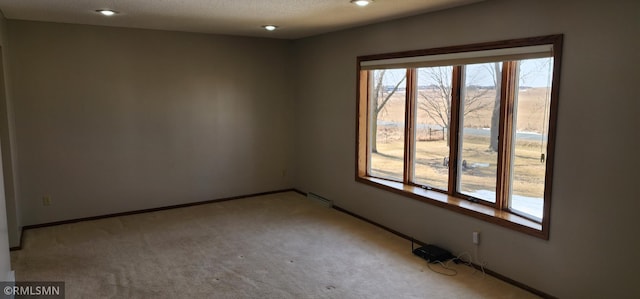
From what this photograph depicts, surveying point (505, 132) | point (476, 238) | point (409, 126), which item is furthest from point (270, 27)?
point (476, 238)

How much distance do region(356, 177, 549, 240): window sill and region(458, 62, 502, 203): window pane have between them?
0.16m

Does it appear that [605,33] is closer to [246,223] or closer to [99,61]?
[246,223]

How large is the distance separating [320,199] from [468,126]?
238cm

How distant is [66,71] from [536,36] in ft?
14.9

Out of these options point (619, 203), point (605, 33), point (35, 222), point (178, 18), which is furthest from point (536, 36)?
point (35, 222)

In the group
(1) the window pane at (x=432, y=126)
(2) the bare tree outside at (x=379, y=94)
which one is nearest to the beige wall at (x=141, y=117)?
(2) the bare tree outside at (x=379, y=94)

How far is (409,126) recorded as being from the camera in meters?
4.30

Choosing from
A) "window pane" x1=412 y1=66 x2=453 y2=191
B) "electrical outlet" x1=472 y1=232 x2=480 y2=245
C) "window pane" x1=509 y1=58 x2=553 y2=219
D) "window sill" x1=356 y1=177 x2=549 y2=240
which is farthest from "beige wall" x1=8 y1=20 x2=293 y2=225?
"window pane" x1=509 y1=58 x2=553 y2=219

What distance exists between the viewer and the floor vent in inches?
210

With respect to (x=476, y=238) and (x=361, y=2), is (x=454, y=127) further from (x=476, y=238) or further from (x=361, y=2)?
(x=361, y=2)

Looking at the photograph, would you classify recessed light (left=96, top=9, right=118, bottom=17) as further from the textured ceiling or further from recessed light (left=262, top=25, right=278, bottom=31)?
recessed light (left=262, top=25, right=278, bottom=31)

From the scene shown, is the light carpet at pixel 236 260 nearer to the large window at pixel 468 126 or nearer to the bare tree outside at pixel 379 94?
the large window at pixel 468 126

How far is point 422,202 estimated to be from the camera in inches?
157

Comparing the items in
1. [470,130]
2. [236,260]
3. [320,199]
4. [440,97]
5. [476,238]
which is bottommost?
[236,260]
